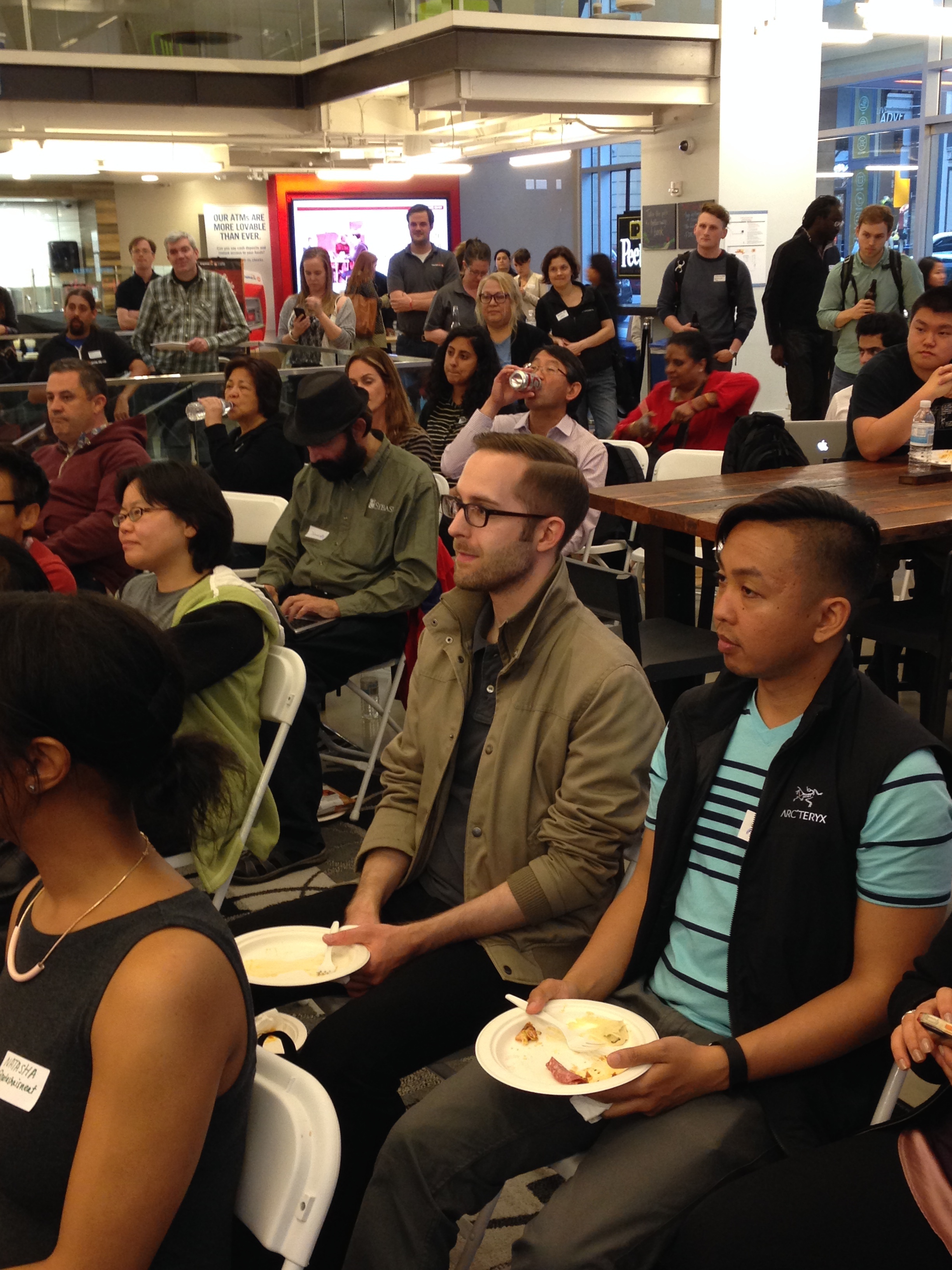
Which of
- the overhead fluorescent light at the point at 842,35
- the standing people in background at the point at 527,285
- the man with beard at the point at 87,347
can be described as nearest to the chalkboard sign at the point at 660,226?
the standing people in background at the point at 527,285

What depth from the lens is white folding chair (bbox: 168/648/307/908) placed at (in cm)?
272

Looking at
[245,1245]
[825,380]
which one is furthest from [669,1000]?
[825,380]

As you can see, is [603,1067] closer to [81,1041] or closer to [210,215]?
[81,1041]

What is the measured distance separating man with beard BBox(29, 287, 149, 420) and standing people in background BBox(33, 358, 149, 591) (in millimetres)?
2363

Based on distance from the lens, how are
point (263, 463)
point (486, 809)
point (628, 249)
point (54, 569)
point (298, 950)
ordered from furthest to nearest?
1. point (628, 249)
2. point (263, 463)
3. point (54, 569)
4. point (486, 809)
5. point (298, 950)

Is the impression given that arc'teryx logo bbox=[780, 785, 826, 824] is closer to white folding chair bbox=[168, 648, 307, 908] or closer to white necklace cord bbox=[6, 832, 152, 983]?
white necklace cord bbox=[6, 832, 152, 983]

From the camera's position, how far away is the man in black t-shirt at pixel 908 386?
162 inches

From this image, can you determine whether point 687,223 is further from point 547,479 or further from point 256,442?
point 547,479

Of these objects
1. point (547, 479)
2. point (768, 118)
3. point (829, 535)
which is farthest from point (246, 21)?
point (829, 535)

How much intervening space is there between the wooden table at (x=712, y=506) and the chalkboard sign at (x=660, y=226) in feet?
23.6

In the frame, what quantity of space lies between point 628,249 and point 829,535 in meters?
14.6

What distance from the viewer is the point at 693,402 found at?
5.74 m

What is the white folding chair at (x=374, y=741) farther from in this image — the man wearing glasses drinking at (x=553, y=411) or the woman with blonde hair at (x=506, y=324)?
the woman with blonde hair at (x=506, y=324)

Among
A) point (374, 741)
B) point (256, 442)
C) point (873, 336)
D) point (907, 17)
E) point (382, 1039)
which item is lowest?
point (374, 741)
